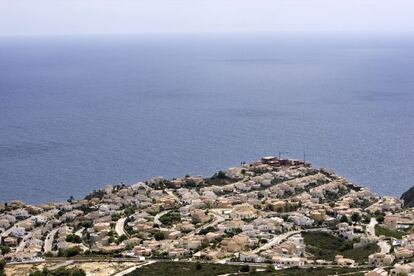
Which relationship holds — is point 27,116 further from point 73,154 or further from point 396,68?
point 396,68

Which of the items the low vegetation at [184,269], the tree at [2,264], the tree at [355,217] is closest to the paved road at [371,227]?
the tree at [355,217]

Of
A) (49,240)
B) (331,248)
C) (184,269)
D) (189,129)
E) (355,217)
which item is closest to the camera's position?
(184,269)

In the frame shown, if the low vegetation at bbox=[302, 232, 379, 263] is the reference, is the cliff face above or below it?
below

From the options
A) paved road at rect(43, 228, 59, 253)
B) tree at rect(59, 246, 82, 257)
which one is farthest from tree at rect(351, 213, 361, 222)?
paved road at rect(43, 228, 59, 253)

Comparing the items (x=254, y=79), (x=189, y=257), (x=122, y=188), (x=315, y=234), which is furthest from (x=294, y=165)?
(x=254, y=79)

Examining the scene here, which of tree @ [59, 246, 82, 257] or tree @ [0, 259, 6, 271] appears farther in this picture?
tree @ [59, 246, 82, 257]

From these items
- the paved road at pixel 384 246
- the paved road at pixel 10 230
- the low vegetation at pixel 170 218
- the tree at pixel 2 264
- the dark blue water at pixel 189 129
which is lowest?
the dark blue water at pixel 189 129

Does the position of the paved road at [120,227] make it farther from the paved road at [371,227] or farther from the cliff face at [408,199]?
the cliff face at [408,199]

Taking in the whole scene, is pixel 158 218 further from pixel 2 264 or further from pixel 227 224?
pixel 2 264

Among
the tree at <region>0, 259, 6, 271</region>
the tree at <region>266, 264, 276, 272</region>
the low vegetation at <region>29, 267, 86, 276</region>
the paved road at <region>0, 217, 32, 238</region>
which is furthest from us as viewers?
the paved road at <region>0, 217, 32, 238</region>

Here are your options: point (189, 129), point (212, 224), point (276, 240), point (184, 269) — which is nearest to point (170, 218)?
point (212, 224)

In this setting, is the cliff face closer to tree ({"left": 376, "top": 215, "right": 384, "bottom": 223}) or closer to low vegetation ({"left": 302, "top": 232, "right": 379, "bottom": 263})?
tree ({"left": 376, "top": 215, "right": 384, "bottom": 223})
